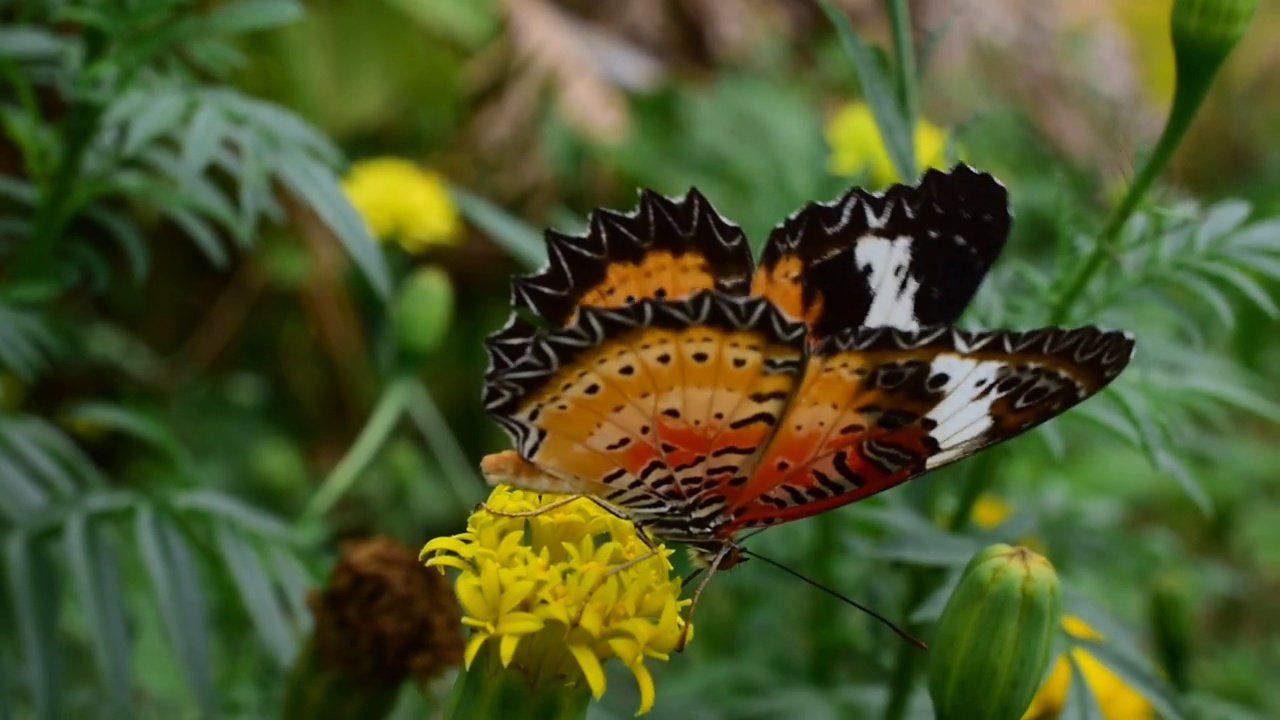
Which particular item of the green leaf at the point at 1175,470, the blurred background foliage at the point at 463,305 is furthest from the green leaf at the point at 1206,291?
the green leaf at the point at 1175,470

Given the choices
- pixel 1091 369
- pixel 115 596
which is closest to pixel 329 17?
pixel 115 596

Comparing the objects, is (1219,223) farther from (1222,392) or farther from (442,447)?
(442,447)

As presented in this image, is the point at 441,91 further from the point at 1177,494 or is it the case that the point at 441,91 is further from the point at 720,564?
the point at 720,564

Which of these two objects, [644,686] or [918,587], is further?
[918,587]

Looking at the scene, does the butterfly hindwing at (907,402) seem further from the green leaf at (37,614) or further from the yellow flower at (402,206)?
the yellow flower at (402,206)

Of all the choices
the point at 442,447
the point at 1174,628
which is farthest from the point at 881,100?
the point at 442,447
